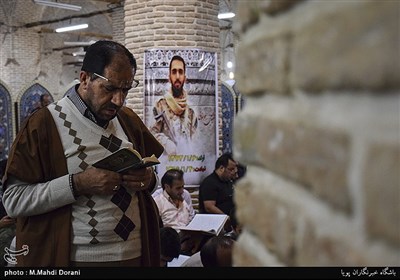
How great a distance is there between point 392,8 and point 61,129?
6.87 feet

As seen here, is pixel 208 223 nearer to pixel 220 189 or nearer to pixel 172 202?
pixel 172 202

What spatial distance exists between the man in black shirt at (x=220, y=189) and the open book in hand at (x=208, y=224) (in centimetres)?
115

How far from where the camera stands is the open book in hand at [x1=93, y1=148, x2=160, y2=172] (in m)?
2.46

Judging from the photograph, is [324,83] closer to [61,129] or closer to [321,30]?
[321,30]

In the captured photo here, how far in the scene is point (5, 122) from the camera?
9.62m

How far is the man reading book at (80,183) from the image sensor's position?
2.43 m

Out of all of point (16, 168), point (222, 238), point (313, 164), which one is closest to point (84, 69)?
point (16, 168)

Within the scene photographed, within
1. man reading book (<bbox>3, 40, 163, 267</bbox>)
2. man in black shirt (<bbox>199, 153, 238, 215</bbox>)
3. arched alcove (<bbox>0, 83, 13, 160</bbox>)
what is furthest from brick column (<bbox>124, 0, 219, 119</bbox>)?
man reading book (<bbox>3, 40, 163, 267</bbox>)

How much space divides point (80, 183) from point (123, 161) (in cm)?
23

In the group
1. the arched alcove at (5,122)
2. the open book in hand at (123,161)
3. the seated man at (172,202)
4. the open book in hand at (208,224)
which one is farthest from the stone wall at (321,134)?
the arched alcove at (5,122)

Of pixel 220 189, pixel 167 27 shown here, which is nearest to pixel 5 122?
pixel 167 27

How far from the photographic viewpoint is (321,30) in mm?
691

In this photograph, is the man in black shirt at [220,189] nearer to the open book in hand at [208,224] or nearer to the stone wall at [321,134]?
the open book in hand at [208,224]

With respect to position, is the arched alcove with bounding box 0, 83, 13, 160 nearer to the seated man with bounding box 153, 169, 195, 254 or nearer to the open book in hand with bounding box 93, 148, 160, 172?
the seated man with bounding box 153, 169, 195, 254
